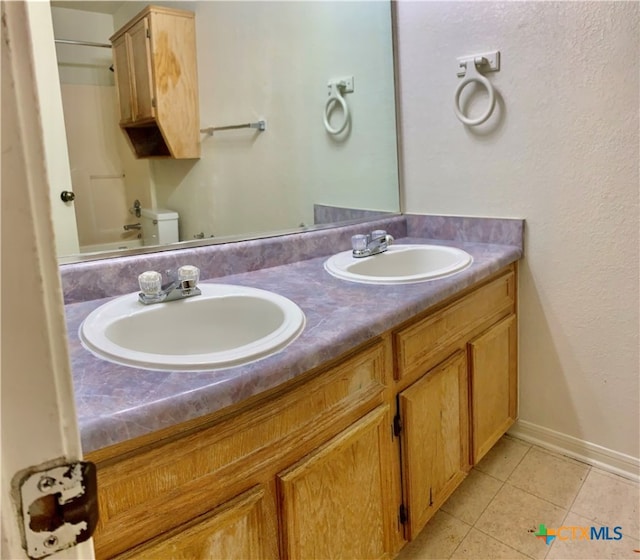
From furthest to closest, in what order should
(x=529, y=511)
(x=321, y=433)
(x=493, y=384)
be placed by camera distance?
(x=493, y=384) → (x=529, y=511) → (x=321, y=433)

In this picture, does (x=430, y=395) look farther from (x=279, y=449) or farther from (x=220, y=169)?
(x=220, y=169)

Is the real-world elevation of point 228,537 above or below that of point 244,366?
below

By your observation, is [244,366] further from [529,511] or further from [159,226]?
[529,511]

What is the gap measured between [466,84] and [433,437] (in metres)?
1.19

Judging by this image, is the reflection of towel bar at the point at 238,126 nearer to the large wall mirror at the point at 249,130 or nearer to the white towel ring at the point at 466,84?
the large wall mirror at the point at 249,130

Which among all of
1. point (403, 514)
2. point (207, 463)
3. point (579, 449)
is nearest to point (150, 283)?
point (207, 463)

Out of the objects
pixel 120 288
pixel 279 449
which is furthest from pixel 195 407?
pixel 120 288

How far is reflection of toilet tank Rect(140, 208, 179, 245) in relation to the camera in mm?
1281

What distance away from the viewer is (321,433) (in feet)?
2.99

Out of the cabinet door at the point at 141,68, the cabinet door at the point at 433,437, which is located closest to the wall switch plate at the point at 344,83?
the cabinet door at the point at 141,68

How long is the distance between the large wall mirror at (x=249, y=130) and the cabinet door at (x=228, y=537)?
2.37ft

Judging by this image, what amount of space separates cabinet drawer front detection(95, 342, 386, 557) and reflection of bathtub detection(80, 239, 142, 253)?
66 cm

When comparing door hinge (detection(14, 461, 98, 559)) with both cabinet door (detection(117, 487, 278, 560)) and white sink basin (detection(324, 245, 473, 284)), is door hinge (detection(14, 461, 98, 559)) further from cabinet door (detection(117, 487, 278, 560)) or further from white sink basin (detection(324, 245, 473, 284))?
white sink basin (detection(324, 245, 473, 284))

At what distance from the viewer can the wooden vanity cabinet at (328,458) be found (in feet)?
2.21
